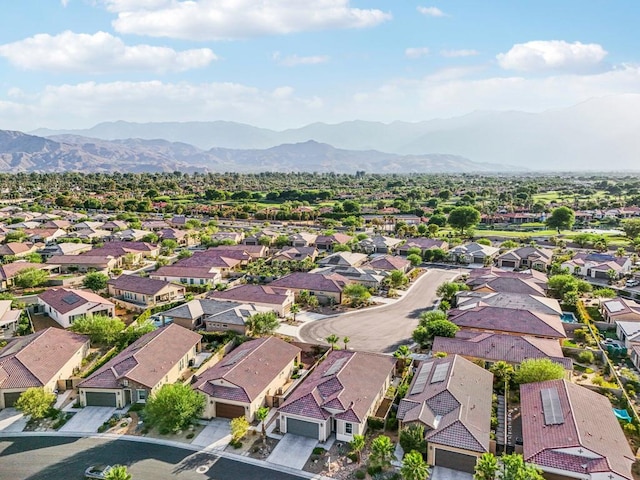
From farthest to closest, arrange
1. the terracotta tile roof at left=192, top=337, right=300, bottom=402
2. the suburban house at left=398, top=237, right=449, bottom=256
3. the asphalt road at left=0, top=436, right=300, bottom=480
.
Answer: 1. the suburban house at left=398, top=237, right=449, bottom=256
2. the terracotta tile roof at left=192, top=337, right=300, bottom=402
3. the asphalt road at left=0, top=436, right=300, bottom=480

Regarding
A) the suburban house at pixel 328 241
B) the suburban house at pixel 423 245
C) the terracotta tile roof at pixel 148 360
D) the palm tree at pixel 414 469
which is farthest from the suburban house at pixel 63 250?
the palm tree at pixel 414 469

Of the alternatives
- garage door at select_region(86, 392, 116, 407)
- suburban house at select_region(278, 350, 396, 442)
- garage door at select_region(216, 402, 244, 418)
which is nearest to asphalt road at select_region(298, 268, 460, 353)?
suburban house at select_region(278, 350, 396, 442)

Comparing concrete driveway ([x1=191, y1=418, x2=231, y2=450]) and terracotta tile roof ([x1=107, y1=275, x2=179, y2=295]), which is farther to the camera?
terracotta tile roof ([x1=107, y1=275, x2=179, y2=295])

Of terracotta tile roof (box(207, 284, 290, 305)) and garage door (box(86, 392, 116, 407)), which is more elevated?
terracotta tile roof (box(207, 284, 290, 305))

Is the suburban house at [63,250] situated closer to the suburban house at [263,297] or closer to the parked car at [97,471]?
the suburban house at [263,297]

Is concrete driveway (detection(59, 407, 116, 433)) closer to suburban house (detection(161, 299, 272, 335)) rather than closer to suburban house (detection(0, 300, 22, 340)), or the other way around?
suburban house (detection(161, 299, 272, 335))

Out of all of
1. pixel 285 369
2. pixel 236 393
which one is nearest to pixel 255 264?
pixel 285 369
